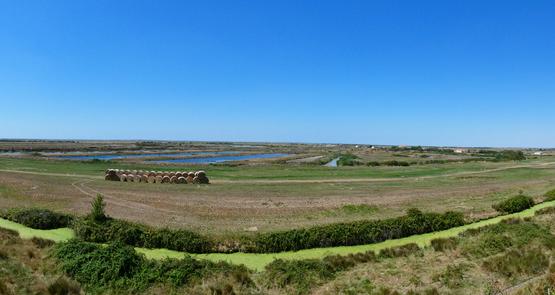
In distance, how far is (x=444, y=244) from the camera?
1909cm

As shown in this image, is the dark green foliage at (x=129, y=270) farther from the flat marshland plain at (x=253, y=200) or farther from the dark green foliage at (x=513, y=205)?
the dark green foliage at (x=513, y=205)

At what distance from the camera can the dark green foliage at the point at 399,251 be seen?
17848 mm

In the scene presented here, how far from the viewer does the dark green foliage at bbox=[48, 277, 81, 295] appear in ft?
43.2

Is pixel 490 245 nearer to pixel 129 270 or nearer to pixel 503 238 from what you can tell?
pixel 503 238

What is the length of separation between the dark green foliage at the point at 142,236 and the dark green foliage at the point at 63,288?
4.92 meters

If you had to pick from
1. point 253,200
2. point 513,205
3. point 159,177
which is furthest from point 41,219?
point 513,205

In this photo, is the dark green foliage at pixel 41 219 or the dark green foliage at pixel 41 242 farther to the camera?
the dark green foliage at pixel 41 219

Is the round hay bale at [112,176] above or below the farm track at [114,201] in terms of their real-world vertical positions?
above

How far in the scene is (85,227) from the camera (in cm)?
2055

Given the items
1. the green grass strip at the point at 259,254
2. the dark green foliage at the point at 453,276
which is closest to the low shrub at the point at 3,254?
the green grass strip at the point at 259,254

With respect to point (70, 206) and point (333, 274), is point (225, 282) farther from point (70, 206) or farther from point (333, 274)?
point (70, 206)

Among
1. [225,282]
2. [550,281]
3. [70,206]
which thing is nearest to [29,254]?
[225,282]

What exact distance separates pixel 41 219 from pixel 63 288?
11.3 metres

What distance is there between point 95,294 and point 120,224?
761cm
